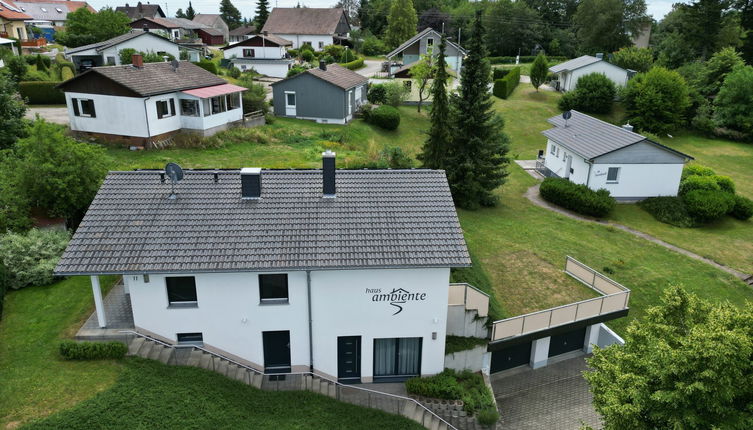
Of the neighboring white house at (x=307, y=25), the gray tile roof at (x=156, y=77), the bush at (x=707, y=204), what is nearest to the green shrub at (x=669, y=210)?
the bush at (x=707, y=204)

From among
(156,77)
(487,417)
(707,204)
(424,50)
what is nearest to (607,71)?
(424,50)

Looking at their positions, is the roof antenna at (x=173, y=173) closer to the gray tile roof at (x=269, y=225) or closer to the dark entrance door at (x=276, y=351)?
the gray tile roof at (x=269, y=225)

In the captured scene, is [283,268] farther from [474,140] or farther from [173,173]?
[474,140]

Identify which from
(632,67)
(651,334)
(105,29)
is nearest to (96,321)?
(651,334)

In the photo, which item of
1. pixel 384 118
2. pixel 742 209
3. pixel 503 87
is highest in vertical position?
pixel 503 87

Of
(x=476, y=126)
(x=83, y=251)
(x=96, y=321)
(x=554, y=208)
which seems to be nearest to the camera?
(x=83, y=251)

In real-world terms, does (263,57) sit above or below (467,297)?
above

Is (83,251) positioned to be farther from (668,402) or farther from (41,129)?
(668,402)
